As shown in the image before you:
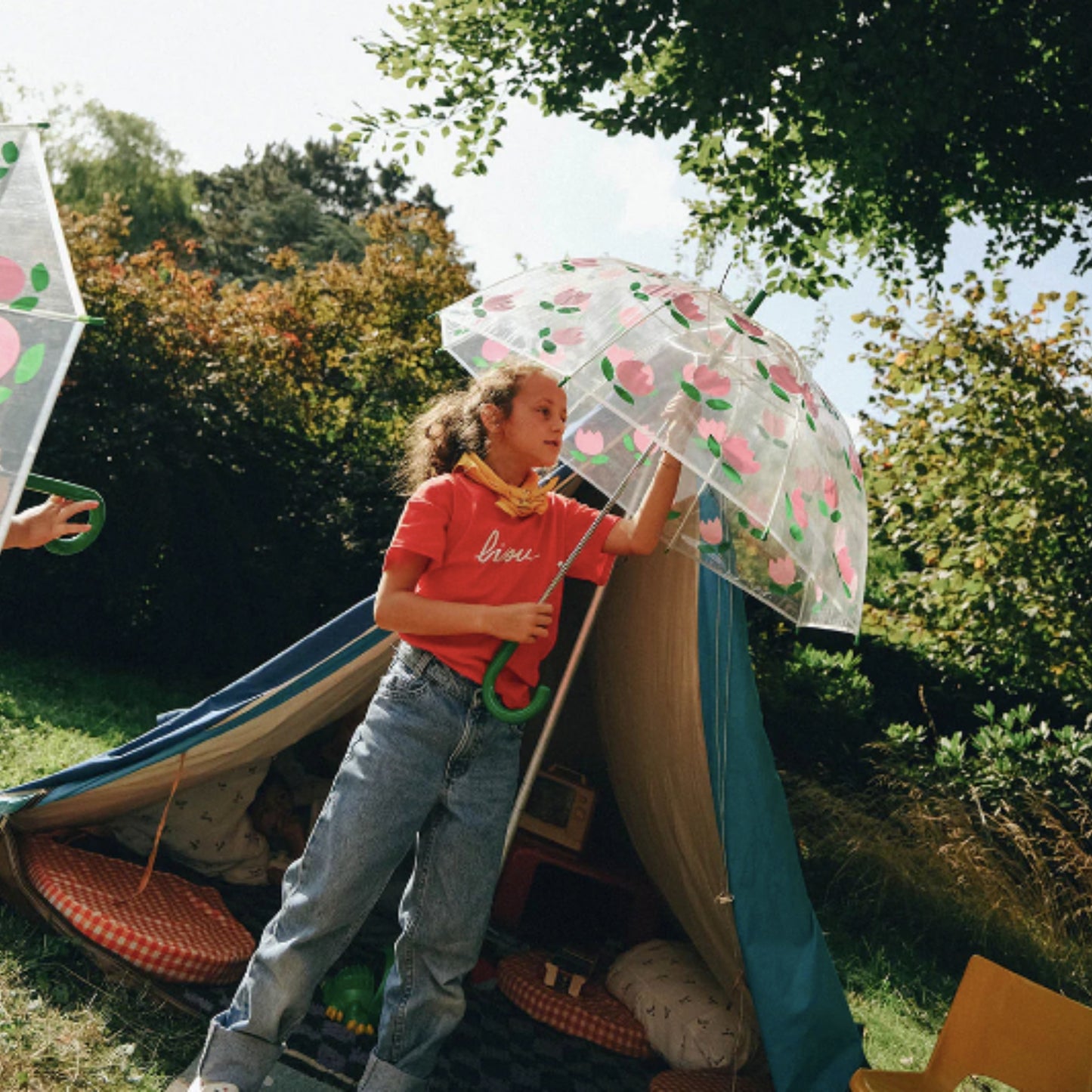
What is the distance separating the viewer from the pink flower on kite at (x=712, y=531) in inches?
99.1

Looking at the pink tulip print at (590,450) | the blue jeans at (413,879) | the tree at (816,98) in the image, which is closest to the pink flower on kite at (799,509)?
the pink tulip print at (590,450)

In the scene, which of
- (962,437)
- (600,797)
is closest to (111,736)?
(600,797)

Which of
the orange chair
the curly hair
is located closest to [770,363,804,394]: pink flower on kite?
the curly hair

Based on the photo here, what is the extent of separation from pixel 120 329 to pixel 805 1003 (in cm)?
531

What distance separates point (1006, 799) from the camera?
212 inches

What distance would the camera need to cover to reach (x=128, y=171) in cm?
2531

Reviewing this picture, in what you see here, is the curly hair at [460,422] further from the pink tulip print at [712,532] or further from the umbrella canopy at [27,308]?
the umbrella canopy at [27,308]

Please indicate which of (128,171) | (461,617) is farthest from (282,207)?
(461,617)

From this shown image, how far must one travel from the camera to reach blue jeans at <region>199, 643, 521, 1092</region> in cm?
209

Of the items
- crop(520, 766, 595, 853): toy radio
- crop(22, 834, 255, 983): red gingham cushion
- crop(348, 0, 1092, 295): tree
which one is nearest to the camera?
crop(22, 834, 255, 983): red gingham cushion

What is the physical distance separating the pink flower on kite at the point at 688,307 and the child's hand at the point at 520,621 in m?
0.69

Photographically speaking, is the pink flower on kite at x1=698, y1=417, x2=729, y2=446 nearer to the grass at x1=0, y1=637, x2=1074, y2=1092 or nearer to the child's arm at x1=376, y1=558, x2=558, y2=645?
the child's arm at x1=376, y1=558, x2=558, y2=645

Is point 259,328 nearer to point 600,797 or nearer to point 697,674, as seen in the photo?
point 600,797

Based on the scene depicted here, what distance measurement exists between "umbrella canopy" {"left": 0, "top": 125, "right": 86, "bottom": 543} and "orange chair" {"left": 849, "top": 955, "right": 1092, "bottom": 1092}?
7.42 ft
